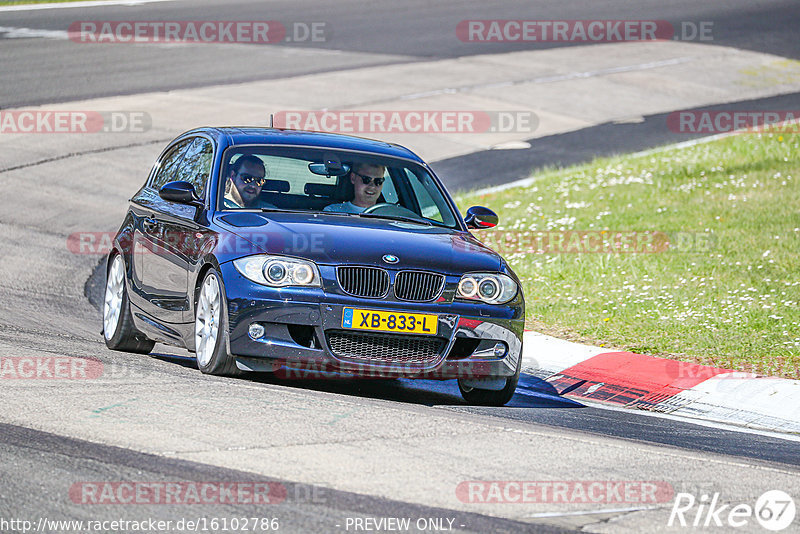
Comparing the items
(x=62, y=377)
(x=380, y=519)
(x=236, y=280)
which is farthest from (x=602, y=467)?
(x=62, y=377)

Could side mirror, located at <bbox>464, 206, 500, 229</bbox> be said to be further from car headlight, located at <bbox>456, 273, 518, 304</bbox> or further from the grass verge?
the grass verge

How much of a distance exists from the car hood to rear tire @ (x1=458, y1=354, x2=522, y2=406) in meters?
0.81

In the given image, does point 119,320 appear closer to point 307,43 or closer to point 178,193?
point 178,193

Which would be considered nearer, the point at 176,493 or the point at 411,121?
the point at 176,493

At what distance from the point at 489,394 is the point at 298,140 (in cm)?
227

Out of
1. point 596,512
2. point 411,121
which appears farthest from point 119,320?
point 411,121

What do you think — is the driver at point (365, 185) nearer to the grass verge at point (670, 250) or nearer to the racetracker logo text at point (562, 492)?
the grass verge at point (670, 250)

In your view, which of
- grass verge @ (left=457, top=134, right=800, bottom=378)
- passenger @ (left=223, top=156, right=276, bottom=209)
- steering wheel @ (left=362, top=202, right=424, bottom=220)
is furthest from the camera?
grass verge @ (left=457, top=134, right=800, bottom=378)

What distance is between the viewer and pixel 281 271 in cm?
758

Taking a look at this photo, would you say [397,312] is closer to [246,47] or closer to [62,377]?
[62,377]

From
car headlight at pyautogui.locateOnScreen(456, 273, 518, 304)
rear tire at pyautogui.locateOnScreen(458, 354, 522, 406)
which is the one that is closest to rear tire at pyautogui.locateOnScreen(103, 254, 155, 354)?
rear tire at pyautogui.locateOnScreen(458, 354, 522, 406)

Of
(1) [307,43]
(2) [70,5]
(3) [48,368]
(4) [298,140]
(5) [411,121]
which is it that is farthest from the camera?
(2) [70,5]

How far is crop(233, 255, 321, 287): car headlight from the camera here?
7.55 metres

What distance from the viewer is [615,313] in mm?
11805
